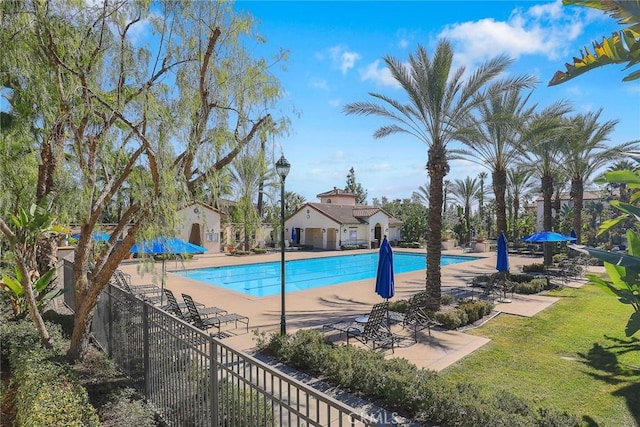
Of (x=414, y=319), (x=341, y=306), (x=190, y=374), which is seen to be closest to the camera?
(x=190, y=374)

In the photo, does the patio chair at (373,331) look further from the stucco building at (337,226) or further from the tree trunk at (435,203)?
the stucco building at (337,226)

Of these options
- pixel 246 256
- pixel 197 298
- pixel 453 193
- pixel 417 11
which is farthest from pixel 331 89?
pixel 453 193

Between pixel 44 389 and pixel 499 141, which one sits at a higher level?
pixel 499 141

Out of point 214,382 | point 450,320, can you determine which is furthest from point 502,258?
point 214,382

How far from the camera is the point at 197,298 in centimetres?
1714

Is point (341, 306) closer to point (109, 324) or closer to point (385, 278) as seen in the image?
point (385, 278)

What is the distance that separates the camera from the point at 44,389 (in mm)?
5367

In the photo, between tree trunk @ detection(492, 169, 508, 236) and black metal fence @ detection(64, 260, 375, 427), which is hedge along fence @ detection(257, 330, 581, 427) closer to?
black metal fence @ detection(64, 260, 375, 427)

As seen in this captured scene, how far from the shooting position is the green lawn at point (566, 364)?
7258 mm

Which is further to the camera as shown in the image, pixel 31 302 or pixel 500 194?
pixel 500 194

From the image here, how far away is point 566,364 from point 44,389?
10.8 meters

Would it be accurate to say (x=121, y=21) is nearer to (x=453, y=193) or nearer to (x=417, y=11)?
(x=417, y=11)

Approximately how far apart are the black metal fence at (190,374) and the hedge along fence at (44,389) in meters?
1.12

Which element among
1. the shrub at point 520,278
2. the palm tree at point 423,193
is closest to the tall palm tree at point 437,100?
the shrub at point 520,278
